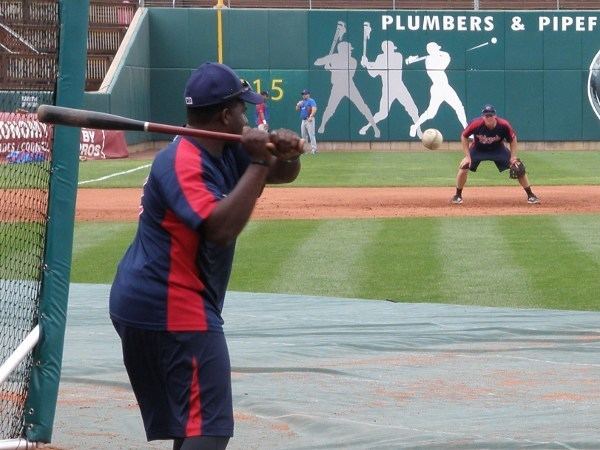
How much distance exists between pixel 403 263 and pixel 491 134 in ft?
24.5

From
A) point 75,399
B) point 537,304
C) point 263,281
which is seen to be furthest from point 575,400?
point 263,281

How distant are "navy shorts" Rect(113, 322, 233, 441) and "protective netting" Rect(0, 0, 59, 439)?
1.74 m

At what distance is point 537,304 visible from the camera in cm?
1102

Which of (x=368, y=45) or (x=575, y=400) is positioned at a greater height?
(x=368, y=45)

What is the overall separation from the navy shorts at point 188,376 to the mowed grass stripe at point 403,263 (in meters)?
6.64

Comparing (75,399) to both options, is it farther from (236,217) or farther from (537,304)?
(537,304)

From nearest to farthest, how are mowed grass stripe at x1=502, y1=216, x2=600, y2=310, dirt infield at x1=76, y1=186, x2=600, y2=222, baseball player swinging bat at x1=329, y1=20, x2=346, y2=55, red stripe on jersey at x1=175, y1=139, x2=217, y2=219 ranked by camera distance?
red stripe on jersey at x1=175, y1=139, x2=217, y2=219
mowed grass stripe at x1=502, y1=216, x2=600, y2=310
dirt infield at x1=76, y1=186, x2=600, y2=222
baseball player swinging bat at x1=329, y1=20, x2=346, y2=55

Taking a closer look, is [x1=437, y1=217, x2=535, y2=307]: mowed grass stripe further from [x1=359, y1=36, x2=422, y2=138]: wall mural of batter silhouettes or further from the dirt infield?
[x1=359, y1=36, x2=422, y2=138]: wall mural of batter silhouettes

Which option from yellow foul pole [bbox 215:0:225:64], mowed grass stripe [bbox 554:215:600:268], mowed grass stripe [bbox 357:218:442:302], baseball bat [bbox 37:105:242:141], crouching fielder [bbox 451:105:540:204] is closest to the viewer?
baseball bat [bbox 37:105:242:141]

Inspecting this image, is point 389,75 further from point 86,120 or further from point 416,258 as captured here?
point 86,120

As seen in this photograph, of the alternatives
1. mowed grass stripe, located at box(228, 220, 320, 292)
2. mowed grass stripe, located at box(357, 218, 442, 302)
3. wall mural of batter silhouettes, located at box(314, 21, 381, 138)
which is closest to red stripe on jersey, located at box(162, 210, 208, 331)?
mowed grass stripe, located at box(357, 218, 442, 302)

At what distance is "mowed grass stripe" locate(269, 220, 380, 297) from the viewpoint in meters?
12.2

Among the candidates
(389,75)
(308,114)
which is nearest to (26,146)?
Result: (308,114)

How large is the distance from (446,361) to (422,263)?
5713 mm
